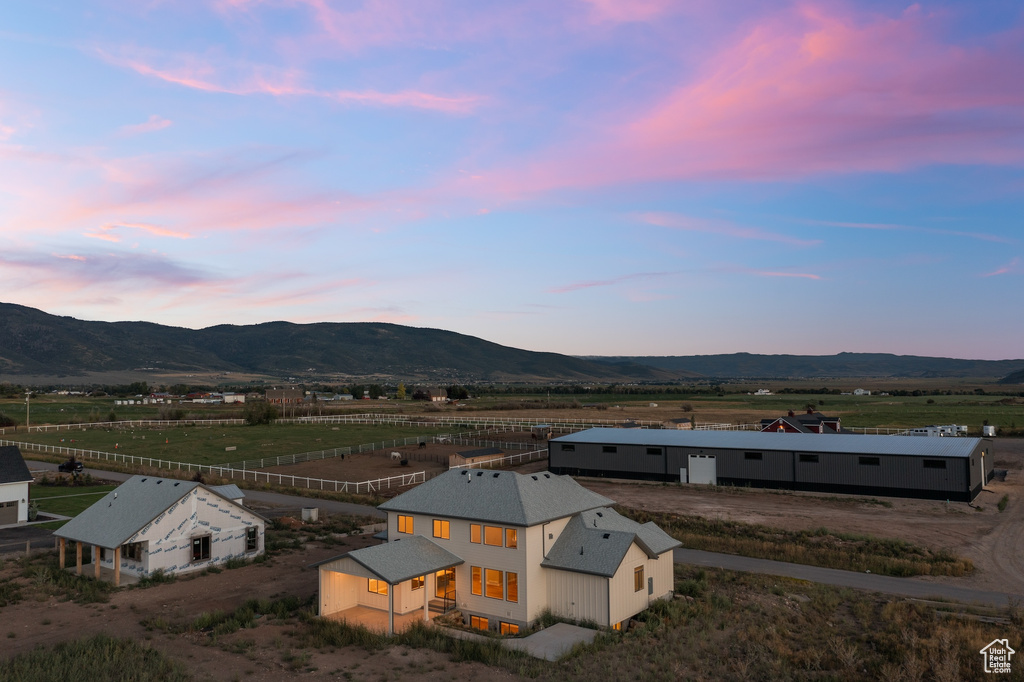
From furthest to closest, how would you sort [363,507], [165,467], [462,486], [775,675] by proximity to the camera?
[165,467]
[363,507]
[462,486]
[775,675]

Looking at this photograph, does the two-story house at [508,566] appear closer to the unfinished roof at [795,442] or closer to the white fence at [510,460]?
the unfinished roof at [795,442]

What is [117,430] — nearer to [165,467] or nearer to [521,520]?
[165,467]

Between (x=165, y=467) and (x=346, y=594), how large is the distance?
46665 millimetres

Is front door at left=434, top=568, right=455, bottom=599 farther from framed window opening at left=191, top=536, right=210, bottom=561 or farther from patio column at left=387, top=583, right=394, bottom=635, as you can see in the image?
framed window opening at left=191, top=536, right=210, bottom=561

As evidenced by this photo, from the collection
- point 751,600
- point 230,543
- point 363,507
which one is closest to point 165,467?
point 363,507

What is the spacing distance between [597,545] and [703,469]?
3049cm

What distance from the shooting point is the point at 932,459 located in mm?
44281

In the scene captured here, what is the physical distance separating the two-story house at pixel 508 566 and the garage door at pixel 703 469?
27253 millimetres

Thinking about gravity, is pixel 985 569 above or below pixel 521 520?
below

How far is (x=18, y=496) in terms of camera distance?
39000 millimetres

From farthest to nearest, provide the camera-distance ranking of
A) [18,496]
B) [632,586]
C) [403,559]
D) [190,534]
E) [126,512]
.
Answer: [18,496] < [126,512] < [190,534] < [403,559] < [632,586]

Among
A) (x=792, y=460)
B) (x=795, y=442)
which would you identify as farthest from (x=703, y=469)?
(x=795, y=442)

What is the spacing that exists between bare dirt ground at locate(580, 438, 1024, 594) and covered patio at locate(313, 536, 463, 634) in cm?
2071

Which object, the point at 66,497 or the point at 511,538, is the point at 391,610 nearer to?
the point at 511,538
